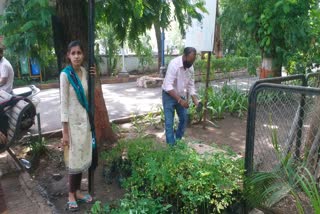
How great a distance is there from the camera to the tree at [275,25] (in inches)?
275

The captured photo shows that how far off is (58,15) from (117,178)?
223 cm

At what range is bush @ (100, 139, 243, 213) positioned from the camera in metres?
2.78

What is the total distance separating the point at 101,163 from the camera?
4.37 meters

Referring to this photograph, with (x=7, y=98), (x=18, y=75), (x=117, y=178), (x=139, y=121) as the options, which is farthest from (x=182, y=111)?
(x=18, y=75)

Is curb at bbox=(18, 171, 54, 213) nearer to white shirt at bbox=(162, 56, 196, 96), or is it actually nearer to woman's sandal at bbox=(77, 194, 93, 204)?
woman's sandal at bbox=(77, 194, 93, 204)

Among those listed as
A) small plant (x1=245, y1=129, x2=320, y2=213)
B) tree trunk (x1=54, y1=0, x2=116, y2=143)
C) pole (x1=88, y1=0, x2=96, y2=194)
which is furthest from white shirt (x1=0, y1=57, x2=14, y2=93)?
small plant (x1=245, y1=129, x2=320, y2=213)

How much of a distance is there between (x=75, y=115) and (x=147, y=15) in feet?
5.90

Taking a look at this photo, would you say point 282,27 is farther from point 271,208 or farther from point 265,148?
point 271,208

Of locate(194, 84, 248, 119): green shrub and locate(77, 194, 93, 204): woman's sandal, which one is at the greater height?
locate(194, 84, 248, 119): green shrub

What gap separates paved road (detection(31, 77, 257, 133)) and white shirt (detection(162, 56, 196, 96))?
259 centimetres

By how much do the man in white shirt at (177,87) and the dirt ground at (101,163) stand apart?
0.38 metres

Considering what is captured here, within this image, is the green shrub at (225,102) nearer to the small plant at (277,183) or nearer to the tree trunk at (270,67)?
the tree trunk at (270,67)

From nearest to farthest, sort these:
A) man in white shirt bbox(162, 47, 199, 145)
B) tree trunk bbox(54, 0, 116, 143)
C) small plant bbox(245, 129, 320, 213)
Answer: small plant bbox(245, 129, 320, 213) < tree trunk bbox(54, 0, 116, 143) < man in white shirt bbox(162, 47, 199, 145)

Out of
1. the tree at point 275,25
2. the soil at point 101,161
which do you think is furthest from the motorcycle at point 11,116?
the tree at point 275,25
